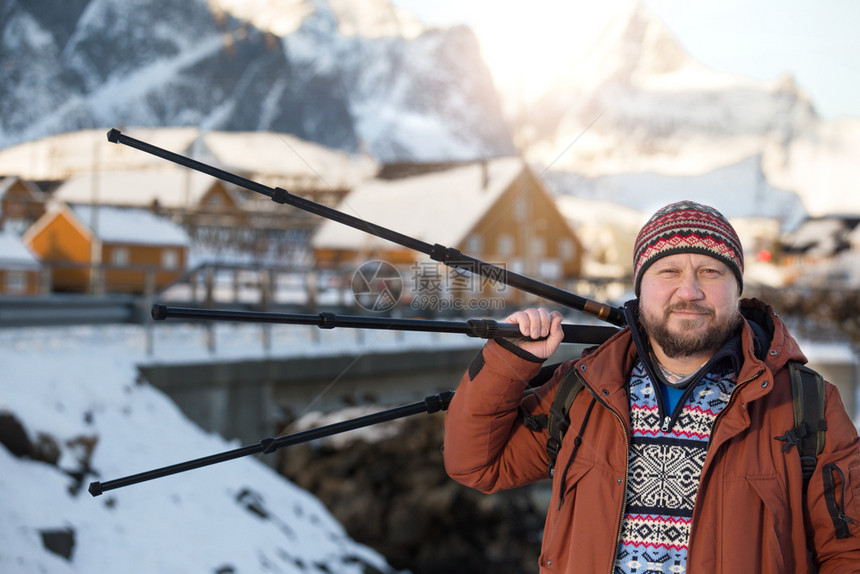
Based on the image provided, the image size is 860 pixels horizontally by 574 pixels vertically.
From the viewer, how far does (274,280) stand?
15.3m

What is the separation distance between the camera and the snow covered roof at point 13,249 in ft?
26.0

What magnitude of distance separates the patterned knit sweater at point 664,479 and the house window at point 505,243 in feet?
88.4

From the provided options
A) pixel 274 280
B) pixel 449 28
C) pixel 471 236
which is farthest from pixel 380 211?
pixel 449 28

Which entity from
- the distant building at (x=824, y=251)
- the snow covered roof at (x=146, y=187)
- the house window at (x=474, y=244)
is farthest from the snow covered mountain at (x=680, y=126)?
the snow covered roof at (x=146, y=187)

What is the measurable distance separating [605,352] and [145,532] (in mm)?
4427

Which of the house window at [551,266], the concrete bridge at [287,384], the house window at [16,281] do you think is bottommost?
the concrete bridge at [287,384]

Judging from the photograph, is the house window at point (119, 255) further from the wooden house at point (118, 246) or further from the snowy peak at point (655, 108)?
the snowy peak at point (655, 108)

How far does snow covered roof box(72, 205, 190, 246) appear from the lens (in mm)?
25422

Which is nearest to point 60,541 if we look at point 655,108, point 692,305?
point 692,305

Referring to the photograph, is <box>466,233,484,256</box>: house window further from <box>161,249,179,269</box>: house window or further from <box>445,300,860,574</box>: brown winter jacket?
<box>445,300,860,574</box>: brown winter jacket

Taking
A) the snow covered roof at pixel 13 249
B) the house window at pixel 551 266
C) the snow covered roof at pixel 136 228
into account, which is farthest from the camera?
the house window at pixel 551 266

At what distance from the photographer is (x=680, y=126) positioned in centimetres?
3431

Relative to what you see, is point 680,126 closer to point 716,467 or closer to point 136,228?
point 136,228

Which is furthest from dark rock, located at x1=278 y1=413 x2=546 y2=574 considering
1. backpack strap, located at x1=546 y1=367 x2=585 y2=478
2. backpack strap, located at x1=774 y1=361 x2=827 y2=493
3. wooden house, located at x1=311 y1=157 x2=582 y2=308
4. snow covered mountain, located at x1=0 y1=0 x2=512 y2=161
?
wooden house, located at x1=311 y1=157 x2=582 y2=308
